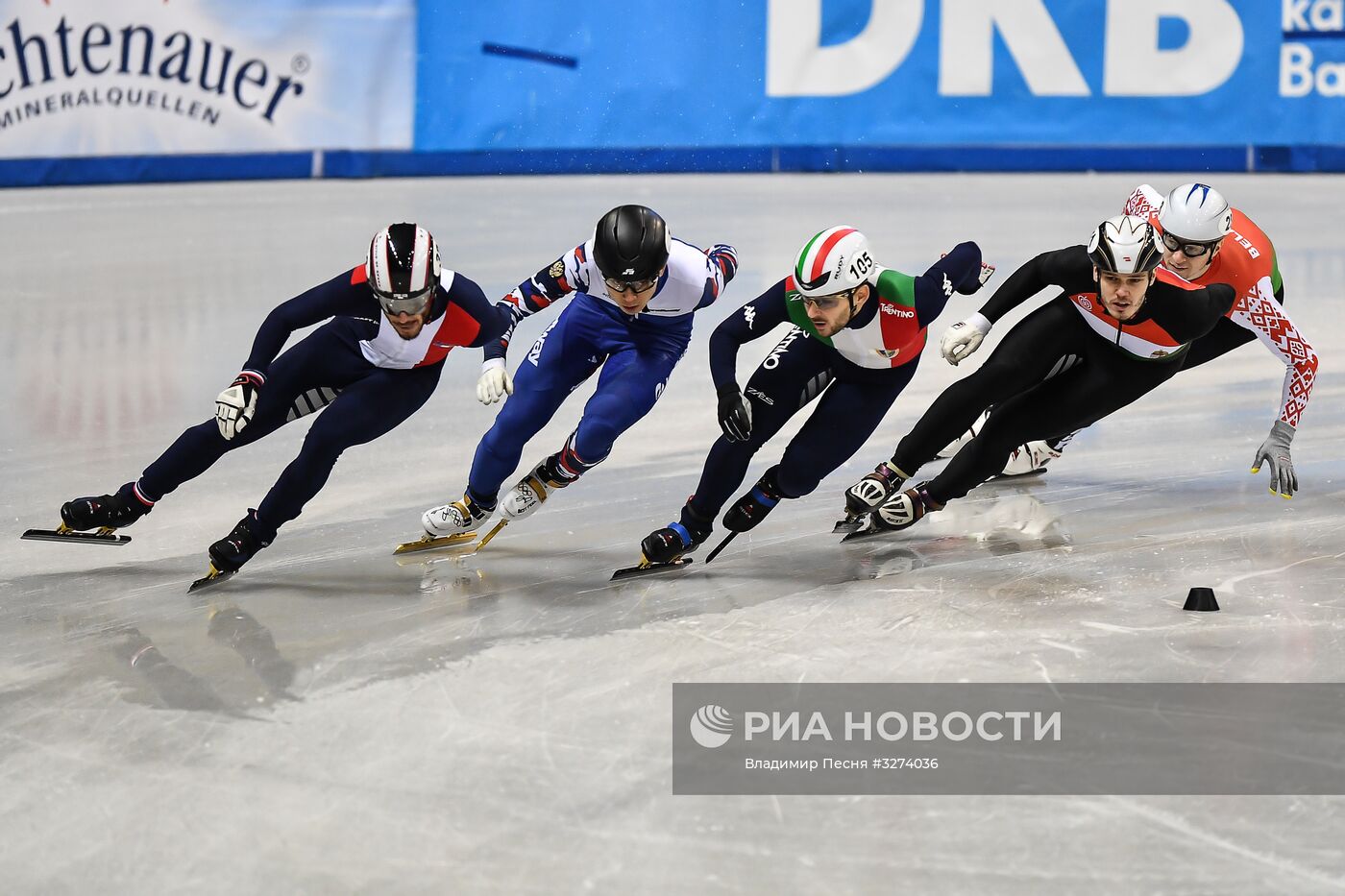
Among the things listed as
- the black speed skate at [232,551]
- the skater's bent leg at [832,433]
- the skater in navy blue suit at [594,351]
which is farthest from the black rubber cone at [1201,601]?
the black speed skate at [232,551]

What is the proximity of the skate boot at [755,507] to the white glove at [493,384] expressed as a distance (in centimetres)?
79

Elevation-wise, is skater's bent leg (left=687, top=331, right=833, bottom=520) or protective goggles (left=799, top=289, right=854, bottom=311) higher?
protective goggles (left=799, top=289, right=854, bottom=311)

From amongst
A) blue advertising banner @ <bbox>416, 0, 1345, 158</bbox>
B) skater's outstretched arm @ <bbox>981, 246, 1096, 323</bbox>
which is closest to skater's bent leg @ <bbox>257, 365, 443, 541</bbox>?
skater's outstretched arm @ <bbox>981, 246, 1096, 323</bbox>

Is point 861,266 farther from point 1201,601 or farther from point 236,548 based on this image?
point 236,548

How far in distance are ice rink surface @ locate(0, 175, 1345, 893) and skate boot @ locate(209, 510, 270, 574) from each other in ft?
0.24

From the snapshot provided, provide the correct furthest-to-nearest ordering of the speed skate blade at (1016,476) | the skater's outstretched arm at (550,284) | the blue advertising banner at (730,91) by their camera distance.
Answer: the blue advertising banner at (730,91) → the speed skate blade at (1016,476) → the skater's outstretched arm at (550,284)

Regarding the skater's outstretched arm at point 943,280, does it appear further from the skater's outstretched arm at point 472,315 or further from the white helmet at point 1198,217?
the skater's outstretched arm at point 472,315

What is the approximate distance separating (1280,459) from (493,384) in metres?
2.50

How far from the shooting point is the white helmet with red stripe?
4.20 m

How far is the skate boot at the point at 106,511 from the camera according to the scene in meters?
4.52

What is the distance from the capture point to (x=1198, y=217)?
4.71 m

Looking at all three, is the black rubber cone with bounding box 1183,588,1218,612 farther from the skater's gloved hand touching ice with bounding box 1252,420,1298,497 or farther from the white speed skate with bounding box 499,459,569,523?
the white speed skate with bounding box 499,459,569,523

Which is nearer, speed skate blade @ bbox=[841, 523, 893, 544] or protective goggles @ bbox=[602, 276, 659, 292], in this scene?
protective goggles @ bbox=[602, 276, 659, 292]

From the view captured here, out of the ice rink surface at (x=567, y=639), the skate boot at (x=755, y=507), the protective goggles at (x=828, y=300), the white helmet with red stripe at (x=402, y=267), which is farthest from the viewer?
the skate boot at (x=755, y=507)
